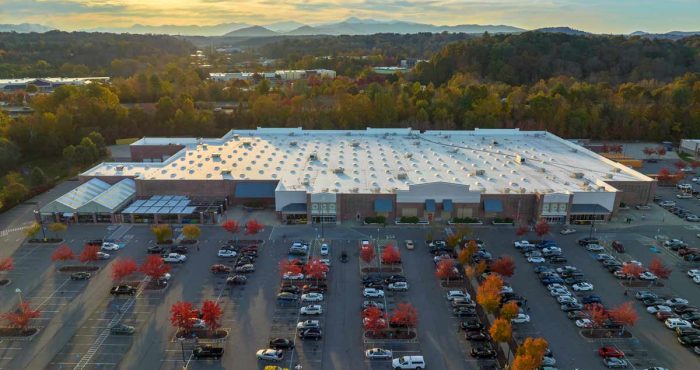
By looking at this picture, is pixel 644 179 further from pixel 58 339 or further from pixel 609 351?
pixel 58 339

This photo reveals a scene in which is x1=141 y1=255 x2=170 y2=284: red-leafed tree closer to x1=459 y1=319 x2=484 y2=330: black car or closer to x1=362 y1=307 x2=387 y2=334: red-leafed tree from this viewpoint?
x1=362 y1=307 x2=387 y2=334: red-leafed tree

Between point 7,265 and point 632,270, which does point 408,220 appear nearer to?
point 632,270

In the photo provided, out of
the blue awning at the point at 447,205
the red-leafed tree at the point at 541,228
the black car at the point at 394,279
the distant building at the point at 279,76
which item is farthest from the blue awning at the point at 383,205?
the distant building at the point at 279,76

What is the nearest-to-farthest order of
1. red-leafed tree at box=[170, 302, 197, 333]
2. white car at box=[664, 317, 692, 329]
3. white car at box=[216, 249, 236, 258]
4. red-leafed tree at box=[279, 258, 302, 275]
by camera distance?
red-leafed tree at box=[170, 302, 197, 333], white car at box=[664, 317, 692, 329], red-leafed tree at box=[279, 258, 302, 275], white car at box=[216, 249, 236, 258]

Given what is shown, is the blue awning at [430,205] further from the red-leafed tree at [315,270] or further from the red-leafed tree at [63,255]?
the red-leafed tree at [63,255]

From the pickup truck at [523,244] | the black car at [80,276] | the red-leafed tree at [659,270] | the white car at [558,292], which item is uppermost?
the red-leafed tree at [659,270]

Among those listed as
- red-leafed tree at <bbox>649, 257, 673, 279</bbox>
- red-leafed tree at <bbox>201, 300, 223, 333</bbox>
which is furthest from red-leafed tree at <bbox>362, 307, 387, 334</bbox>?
red-leafed tree at <bbox>649, 257, 673, 279</bbox>
